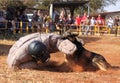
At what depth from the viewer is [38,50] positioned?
8.99 m

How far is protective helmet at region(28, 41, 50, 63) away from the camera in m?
9.01

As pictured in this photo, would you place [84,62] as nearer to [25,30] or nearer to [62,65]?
[62,65]

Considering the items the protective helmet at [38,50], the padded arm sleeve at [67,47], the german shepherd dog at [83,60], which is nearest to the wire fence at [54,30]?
the german shepherd dog at [83,60]

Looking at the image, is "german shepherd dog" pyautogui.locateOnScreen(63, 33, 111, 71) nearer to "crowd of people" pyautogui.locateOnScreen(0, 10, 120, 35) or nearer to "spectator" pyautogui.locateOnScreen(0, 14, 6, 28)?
"spectator" pyautogui.locateOnScreen(0, 14, 6, 28)

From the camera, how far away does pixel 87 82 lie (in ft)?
25.6

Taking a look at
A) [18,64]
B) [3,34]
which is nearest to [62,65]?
[18,64]

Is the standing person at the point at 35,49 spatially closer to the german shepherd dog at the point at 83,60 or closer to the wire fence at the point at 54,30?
the german shepherd dog at the point at 83,60

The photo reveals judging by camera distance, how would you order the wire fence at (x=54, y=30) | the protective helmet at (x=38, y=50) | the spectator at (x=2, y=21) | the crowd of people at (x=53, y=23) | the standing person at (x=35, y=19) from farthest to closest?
the standing person at (x=35, y=19) → the crowd of people at (x=53, y=23) → the wire fence at (x=54, y=30) → the spectator at (x=2, y=21) → the protective helmet at (x=38, y=50)

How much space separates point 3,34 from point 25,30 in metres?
2.92

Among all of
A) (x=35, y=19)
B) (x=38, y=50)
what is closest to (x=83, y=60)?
(x=38, y=50)

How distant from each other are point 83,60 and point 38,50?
4.32 feet

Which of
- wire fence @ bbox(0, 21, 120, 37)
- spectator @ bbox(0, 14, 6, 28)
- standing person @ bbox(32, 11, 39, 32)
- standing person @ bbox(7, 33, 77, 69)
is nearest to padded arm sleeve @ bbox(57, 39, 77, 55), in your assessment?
standing person @ bbox(7, 33, 77, 69)

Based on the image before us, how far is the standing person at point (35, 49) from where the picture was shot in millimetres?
9039

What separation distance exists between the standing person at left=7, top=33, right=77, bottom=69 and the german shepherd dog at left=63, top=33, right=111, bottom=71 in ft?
1.12
